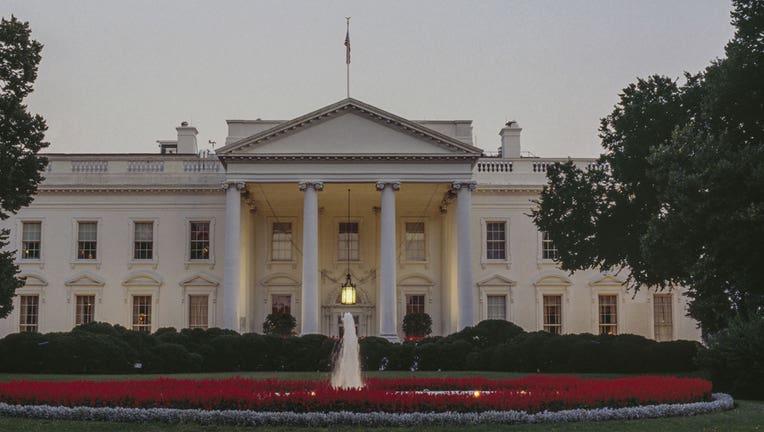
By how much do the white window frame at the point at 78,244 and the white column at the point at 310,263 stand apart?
424 inches

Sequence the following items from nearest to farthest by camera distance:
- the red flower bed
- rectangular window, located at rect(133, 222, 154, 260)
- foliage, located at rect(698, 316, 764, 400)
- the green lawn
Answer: the green lawn, the red flower bed, foliage, located at rect(698, 316, 764, 400), rectangular window, located at rect(133, 222, 154, 260)

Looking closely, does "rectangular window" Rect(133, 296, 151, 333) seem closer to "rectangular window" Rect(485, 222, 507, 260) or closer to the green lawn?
"rectangular window" Rect(485, 222, 507, 260)

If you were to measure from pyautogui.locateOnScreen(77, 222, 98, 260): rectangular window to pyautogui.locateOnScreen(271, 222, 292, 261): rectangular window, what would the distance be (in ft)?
27.0

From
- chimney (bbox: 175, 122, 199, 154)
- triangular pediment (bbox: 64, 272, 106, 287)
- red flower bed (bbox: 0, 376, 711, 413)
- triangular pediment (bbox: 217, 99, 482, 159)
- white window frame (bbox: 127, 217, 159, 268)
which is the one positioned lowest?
red flower bed (bbox: 0, 376, 711, 413)

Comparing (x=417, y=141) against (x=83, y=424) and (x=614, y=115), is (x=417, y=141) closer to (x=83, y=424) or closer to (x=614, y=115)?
(x=614, y=115)

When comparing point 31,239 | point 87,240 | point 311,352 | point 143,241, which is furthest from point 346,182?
point 31,239

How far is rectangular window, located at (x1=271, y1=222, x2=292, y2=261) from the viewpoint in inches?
1793

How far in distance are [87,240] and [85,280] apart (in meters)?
1.88

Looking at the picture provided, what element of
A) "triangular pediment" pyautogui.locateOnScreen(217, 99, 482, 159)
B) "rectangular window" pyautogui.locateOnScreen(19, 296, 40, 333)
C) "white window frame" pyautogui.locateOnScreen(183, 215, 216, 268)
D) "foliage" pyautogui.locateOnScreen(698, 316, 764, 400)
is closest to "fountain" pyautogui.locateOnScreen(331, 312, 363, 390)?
"foliage" pyautogui.locateOnScreen(698, 316, 764, 400)

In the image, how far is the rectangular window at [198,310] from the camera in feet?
144

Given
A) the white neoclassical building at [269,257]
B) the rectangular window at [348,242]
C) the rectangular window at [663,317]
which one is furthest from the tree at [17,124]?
the rectangular window at [663,317]

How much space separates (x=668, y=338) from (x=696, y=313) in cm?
2182

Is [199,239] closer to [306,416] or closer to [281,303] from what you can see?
[281,303]

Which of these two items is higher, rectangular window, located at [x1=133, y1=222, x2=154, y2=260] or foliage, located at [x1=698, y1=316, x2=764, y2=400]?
rectangular window, located at [x1=133, y1=222, x2=154, y2=260]
